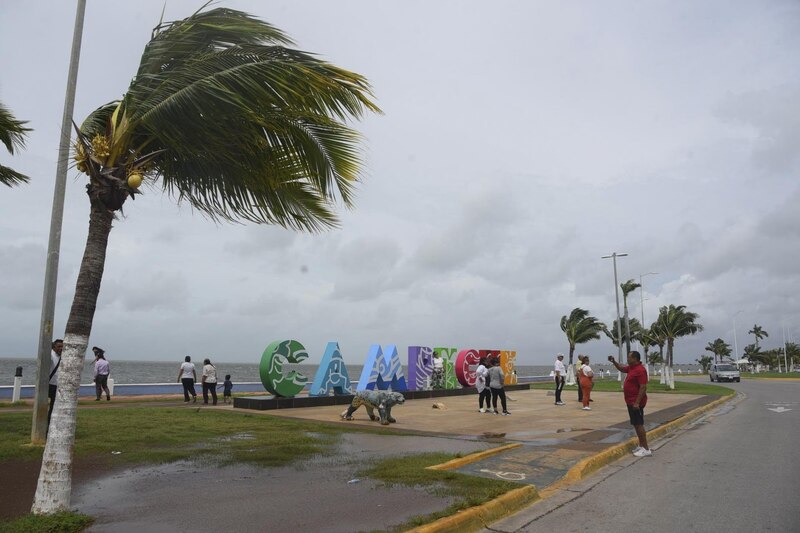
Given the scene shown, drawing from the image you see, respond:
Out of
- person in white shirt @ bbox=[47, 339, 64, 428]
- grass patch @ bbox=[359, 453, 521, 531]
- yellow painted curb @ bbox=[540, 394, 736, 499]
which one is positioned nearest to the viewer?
grass patch @ bbox=[359, 453, 521, 531]

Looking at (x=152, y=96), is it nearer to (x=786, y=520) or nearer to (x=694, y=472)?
(x=786, y=520)

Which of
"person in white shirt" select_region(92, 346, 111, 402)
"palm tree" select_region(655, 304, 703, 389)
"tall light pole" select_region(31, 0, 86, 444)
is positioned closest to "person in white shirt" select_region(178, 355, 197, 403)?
"person in white shirt" select_region(92, 346, 111, 402)

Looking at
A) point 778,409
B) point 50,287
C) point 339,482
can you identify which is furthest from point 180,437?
point 778,409

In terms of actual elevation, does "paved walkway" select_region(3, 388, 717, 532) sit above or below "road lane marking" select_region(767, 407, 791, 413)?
above

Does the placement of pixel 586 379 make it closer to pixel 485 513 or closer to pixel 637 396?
pixel 637 396

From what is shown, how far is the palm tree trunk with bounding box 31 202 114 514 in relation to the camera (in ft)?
17.1

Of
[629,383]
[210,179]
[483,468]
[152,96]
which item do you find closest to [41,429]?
[210,179]

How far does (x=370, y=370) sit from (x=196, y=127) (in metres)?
15.2

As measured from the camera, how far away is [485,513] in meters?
5.85

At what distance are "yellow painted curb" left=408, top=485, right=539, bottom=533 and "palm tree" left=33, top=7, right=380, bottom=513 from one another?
3.46 meters

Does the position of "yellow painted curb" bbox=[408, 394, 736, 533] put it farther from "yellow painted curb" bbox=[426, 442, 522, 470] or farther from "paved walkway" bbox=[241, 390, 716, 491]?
"paved walkway" bbox=[241, 390, 716, 491]

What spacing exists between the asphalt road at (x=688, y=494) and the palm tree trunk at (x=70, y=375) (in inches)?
163

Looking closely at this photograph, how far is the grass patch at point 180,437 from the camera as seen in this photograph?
8.77m

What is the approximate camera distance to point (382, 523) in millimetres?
5348
